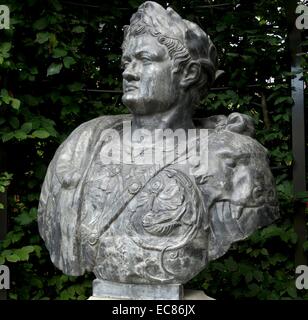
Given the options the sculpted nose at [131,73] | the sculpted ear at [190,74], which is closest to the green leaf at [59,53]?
the sculpted nose at [131,73]

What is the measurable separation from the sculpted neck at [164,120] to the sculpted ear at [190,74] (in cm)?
10

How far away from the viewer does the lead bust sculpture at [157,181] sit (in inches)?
103

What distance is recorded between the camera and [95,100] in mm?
4184

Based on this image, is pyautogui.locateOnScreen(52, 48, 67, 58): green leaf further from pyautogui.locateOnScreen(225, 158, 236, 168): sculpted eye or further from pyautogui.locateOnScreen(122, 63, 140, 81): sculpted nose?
pyautogui.locateOnScreen(225, 158, 236, 168): sculpted eye

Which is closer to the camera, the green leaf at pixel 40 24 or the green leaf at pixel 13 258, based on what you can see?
the green leaf at pixel 13 258

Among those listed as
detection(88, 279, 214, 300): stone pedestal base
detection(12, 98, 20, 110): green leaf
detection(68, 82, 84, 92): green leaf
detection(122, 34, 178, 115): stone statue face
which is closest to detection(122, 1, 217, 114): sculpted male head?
detection(122, 34, 178, 115): stone statue face

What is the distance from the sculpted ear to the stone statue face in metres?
0.04

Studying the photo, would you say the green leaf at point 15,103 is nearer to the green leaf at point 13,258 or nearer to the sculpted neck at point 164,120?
the green leaf at point 13,258

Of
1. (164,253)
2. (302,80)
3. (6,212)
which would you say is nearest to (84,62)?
(6,212)

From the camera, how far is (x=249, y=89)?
4.14 m

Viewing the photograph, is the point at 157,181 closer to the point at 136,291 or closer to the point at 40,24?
the point at 136,291

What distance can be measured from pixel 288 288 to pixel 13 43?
212 cm

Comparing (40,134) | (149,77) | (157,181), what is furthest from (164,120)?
(40,134)

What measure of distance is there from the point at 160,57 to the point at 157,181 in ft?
1.73
